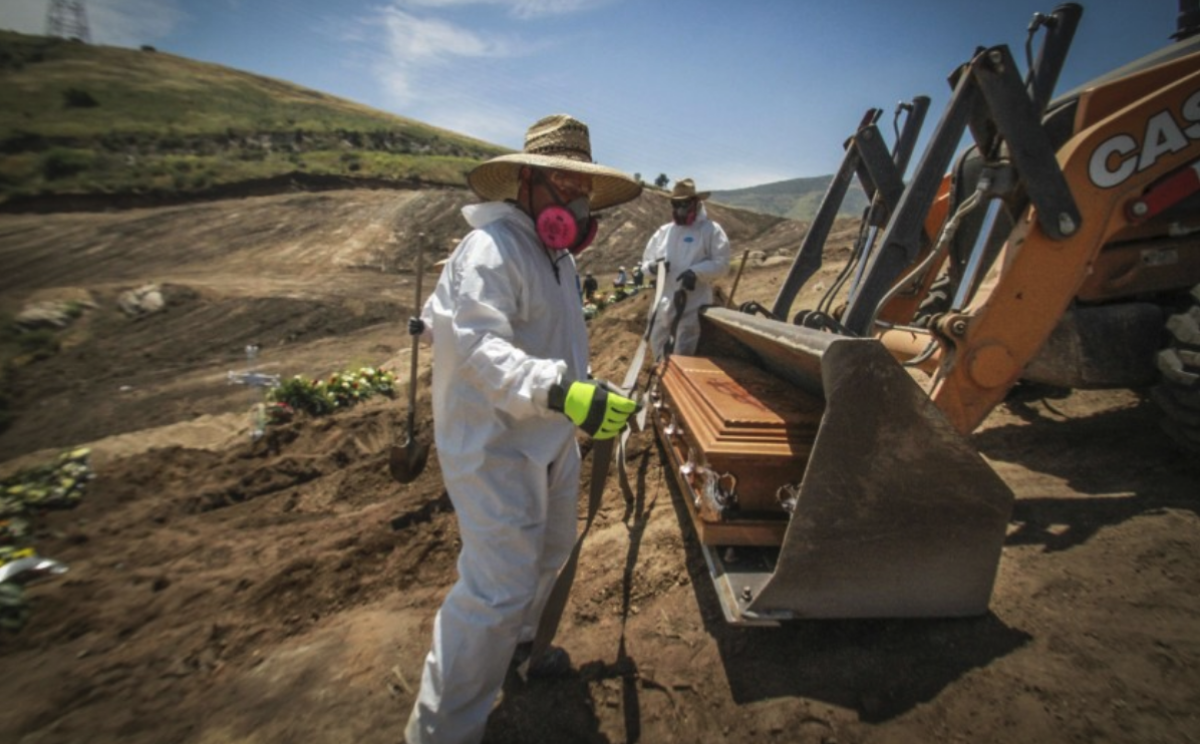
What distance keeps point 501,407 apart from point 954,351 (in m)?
2.28

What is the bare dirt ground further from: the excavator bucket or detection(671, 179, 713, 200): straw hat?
detection(671, 179, 713, 200): straw hat

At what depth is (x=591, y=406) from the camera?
5.53 ft

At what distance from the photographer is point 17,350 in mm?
12156

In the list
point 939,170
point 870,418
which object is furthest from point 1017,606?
point 939,170

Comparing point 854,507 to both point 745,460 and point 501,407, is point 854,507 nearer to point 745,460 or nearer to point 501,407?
point 745,460

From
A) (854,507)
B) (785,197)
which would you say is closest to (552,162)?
(854,507)

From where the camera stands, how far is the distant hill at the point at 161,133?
90.1ft

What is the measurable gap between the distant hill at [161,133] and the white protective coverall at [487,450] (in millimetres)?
34209

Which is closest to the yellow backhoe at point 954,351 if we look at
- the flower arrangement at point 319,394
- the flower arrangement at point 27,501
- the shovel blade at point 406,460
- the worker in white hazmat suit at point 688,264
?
the worker in white hazmat suit at point 688,264

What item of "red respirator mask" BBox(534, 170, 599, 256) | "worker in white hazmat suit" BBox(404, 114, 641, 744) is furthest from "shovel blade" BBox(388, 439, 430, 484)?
"red respirator mask" BBox(534, 170, 599, 256)

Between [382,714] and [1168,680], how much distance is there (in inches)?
120

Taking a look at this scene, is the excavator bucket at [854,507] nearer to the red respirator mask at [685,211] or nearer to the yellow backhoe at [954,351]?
the yellow backhoe at [954,351]

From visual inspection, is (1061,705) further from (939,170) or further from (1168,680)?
(939,170)

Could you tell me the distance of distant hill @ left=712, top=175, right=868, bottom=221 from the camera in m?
115
